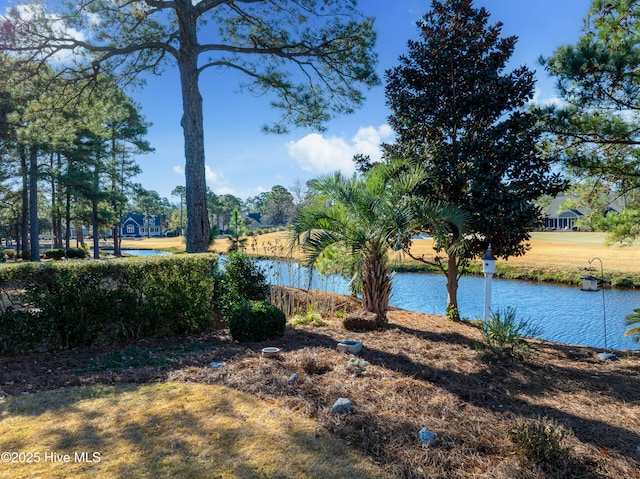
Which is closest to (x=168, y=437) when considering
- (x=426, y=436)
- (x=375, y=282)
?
(x=426, y=436)

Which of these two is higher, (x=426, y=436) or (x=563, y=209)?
(x=563, y=209)

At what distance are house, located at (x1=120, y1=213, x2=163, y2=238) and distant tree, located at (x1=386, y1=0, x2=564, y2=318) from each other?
70.1m

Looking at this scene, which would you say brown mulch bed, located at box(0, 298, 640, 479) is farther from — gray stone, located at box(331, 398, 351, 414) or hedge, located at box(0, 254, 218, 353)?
hedge, located at box(0, 254, 218, 353)

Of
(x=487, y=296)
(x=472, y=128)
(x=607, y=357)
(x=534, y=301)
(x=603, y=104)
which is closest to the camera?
(x=607, y=357)

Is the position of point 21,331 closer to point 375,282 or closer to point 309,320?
point 309,320

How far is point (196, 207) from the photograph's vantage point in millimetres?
7520

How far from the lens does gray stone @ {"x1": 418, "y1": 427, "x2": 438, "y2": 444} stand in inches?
95.3

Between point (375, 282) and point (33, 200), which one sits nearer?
point (375, 282)

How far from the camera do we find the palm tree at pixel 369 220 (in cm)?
552

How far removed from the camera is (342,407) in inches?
111

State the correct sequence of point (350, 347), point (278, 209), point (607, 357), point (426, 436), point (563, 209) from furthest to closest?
point (278, 209) < point (563, 209) < point (607, 357) < point (350, 347) < point (426, 436)

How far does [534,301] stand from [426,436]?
10.9 meters

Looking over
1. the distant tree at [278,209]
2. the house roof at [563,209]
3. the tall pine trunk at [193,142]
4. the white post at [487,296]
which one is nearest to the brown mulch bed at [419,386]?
the white post at [487,296]

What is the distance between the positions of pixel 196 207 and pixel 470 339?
17.9 ft
